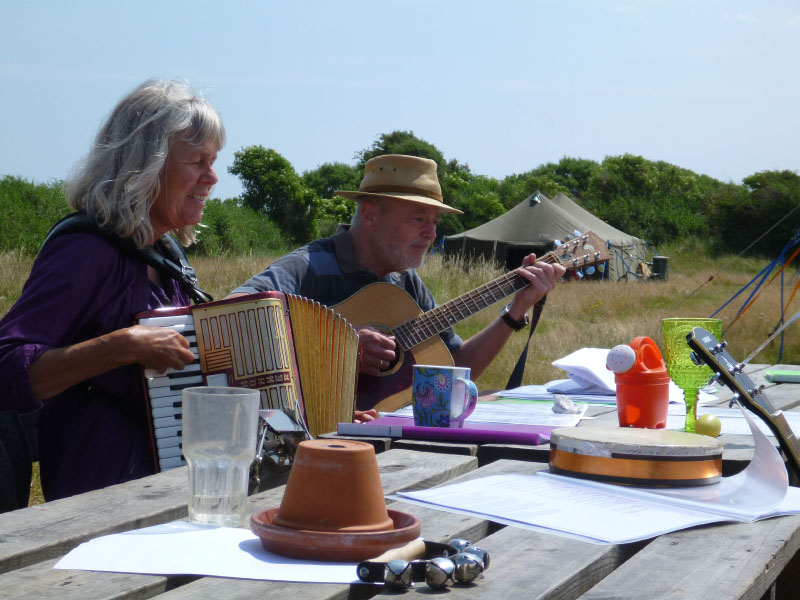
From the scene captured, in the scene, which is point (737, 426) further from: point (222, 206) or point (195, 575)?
point (222, 206)

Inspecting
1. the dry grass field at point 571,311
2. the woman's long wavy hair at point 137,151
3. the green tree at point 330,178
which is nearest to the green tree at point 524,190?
the green tree at point 330,178

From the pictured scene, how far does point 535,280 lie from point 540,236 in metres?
22.4

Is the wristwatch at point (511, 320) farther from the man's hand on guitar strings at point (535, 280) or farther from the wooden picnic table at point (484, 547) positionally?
the wooden picnic table at point (484, 547)

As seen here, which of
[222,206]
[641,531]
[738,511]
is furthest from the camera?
[222,206]

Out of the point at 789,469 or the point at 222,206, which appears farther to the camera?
the point at 222,206

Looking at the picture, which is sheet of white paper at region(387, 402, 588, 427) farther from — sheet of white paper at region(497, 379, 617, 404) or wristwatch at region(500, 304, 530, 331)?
wristwatch at region(500, 304, 530, 331)

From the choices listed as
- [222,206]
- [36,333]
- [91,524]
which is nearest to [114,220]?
[36,333]

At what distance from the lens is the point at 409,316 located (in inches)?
137

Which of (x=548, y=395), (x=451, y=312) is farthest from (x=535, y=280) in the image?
(x=548, y=395)

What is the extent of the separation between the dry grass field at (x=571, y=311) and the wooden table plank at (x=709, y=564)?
558cm

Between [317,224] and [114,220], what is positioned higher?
[317,224]

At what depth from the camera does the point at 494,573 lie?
1.06 metres

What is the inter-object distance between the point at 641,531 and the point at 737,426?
3.70 ft

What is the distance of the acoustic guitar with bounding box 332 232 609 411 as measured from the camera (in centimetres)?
332
